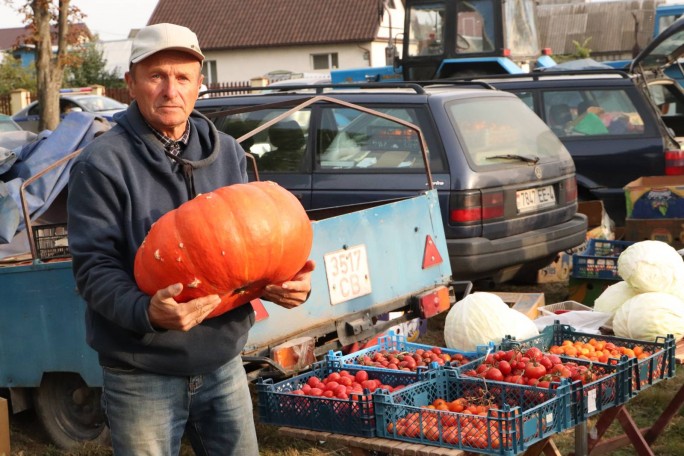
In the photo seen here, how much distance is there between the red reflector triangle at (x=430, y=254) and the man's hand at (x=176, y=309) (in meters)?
3.43

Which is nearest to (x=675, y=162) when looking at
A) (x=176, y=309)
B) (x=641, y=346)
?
(x=641, y=346)

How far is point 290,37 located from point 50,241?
43154mm

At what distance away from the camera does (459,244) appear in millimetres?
7469

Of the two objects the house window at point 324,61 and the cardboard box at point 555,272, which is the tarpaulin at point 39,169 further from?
the house window at point 324,61

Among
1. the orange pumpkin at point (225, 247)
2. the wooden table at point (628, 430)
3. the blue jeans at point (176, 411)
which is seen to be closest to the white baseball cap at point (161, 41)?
the orange pumpkin at point (225, 247)

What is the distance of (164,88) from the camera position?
3.05 metres

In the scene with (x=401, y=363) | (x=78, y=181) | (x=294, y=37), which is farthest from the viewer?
(x=294, y=37)

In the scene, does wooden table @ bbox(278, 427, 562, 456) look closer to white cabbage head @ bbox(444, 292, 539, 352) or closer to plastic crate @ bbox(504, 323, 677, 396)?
plastic crate @ bbox(504, 323, 677, 396)

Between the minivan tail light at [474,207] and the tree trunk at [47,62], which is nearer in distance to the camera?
the minivan tail light at [474,207]

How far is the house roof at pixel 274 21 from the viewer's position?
47.4 m

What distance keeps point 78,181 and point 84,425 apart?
3.16 m

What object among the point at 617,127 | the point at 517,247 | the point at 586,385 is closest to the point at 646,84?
the point at 617,127

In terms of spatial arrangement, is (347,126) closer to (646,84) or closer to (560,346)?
(560,346)

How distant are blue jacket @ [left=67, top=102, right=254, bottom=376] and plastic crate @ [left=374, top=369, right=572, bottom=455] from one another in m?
0.94
